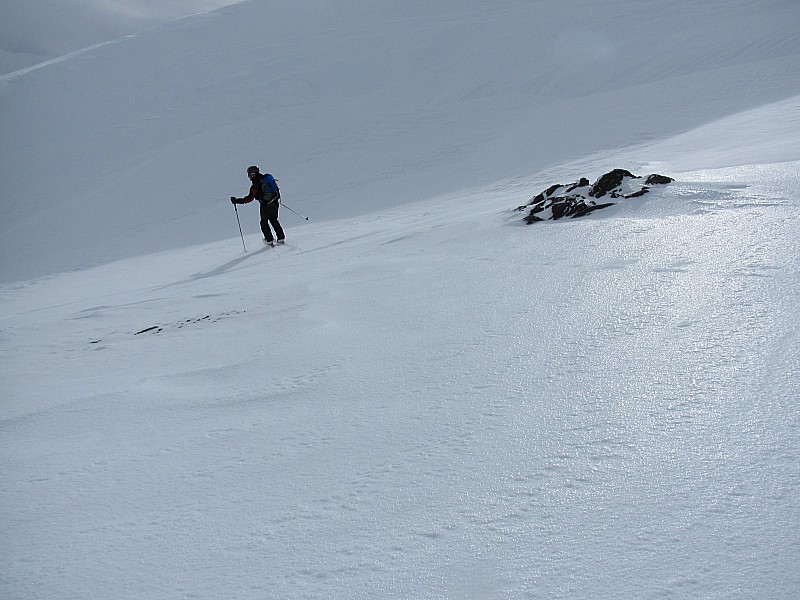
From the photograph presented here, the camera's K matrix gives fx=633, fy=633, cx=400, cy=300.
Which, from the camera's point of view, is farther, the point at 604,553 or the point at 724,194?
the point at 724,194

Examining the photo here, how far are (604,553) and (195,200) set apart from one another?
1782cm

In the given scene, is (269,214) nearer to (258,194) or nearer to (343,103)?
(258,194)

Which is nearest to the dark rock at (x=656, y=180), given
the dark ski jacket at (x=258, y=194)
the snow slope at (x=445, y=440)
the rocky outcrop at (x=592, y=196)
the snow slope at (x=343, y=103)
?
the rocky outcrop at (x=592, y=196)

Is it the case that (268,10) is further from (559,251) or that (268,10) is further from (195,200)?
(559,251)

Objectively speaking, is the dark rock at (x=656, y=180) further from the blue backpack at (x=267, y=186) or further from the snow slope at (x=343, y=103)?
the snow slope at (x=343, y=103)

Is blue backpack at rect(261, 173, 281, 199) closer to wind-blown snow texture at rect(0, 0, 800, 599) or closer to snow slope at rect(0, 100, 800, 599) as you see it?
wind-blown snow texture at rect(0, 0, 800, 599)

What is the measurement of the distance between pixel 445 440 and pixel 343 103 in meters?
23.3

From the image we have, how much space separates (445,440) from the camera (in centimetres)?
227

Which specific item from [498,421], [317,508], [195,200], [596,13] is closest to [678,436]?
[498,421]

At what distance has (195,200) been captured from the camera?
17.9 metres

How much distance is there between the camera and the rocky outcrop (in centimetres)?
604

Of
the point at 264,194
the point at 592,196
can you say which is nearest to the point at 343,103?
the point at 264,194

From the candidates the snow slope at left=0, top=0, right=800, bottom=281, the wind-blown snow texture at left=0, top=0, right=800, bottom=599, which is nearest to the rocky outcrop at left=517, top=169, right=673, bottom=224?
the wind-blown snow texture at left=0, top=0, right=800, bottom=599

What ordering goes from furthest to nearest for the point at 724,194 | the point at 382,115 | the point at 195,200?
the point at 382,115 < the point at 195,200 < the point at 724,194
